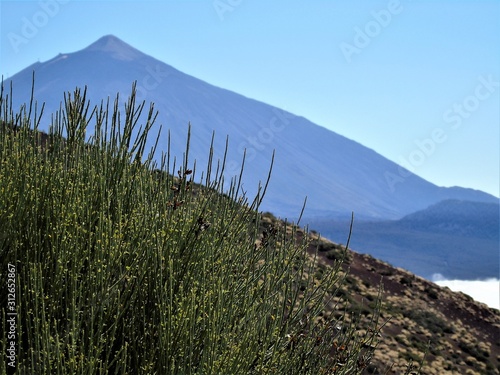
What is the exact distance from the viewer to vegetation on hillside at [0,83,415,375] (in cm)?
427

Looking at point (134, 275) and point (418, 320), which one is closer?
point (134, 275)

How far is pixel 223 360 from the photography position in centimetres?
436

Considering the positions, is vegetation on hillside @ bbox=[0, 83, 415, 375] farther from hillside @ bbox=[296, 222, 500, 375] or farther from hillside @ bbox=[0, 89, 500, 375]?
hillside @ bbox=[296, 222, 500, 375]

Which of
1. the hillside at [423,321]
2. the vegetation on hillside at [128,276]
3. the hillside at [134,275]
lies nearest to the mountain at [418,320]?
the hillside at [423,321]

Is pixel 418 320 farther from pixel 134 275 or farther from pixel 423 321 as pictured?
pixel 134 275

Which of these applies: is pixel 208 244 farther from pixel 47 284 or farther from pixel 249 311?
pixel 47 284

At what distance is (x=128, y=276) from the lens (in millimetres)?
4816

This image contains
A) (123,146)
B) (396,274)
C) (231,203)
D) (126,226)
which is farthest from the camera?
(396,274)

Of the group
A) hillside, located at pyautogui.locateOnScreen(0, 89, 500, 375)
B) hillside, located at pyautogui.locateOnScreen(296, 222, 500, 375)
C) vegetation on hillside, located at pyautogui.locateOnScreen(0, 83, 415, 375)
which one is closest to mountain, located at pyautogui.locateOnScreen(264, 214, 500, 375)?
hillside, located at pyautogui.locateOnScreen(296, 222, 500, 375)

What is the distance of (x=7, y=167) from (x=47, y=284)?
132 cm

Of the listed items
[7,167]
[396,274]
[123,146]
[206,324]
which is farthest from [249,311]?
[396,274]

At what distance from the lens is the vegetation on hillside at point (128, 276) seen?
4.27m

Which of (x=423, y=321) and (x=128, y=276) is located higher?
(x=128, y=276)

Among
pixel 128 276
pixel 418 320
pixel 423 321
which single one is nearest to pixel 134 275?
pixel 128 276
